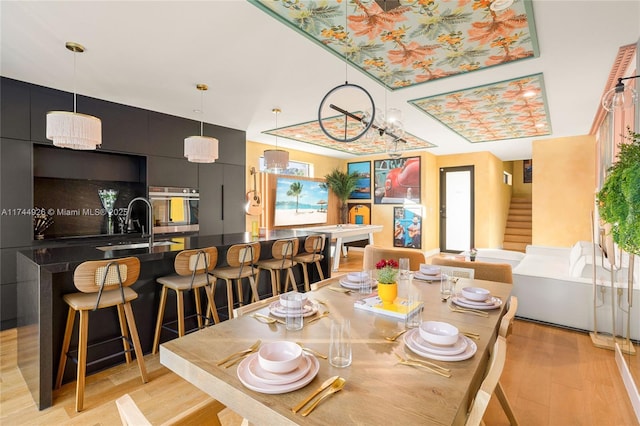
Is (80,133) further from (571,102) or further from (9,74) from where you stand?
(571,102)

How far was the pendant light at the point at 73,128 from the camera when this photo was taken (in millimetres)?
2545

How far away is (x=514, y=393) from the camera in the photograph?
2258 millimetres

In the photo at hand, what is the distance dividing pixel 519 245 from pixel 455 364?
370 inches

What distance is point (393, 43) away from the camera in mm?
2682

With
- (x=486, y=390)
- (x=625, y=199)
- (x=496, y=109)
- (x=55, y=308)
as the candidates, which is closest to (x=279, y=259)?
(x=55, y=308)

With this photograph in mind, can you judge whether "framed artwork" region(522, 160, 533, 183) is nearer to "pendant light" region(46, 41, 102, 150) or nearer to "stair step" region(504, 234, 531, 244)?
"stair step" region(504, 234, 531, 244)

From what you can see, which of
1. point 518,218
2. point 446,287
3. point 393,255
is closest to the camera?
point 446,287

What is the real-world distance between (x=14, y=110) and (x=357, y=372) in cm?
441

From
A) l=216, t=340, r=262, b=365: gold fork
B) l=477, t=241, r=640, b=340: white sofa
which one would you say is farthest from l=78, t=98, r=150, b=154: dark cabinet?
l=477, t=241, r=640, b=340: white sofa

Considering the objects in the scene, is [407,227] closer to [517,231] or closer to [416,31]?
[517,231]

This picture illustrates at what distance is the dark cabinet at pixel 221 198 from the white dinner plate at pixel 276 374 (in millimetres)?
4425

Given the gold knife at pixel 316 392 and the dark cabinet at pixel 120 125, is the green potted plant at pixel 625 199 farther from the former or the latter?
the dark cabinet at pixel 120 125

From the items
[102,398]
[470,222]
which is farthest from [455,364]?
[470,222]

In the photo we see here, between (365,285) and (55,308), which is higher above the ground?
(365,285)
